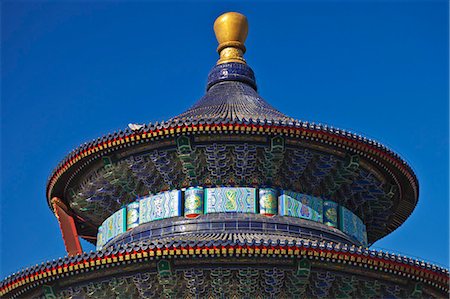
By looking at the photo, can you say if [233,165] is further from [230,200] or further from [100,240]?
[100,240]

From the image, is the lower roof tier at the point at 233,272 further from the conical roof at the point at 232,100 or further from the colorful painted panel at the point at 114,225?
the conical roof at the point at 232,100

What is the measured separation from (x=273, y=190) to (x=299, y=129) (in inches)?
66.0

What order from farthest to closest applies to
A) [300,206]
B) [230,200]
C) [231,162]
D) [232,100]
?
[232,100], [300,206], [231,162], [230,200]

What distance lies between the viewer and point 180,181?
23406 mm

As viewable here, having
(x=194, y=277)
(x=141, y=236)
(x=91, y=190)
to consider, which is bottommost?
(x=194, y=277)

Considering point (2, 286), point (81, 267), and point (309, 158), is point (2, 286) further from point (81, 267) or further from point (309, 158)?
point (309, 158)

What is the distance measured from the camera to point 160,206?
23266 mm

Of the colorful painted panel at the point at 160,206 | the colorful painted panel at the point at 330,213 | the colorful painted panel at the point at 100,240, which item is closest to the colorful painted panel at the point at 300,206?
the colorful painted panel at the point at 330,213

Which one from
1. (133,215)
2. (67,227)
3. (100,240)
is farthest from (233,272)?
(67,227)

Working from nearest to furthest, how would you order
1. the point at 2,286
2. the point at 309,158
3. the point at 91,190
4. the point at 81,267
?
the point at 81,267, the point at 2,286, the point at 309,158, the point at 91,190

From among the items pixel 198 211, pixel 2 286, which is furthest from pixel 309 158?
pixel 2 286

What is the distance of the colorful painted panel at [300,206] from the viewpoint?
22984 mm

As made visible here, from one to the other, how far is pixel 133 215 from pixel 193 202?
5.51 ft

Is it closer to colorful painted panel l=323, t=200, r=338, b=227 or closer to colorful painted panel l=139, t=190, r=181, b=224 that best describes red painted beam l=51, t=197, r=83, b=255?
colorful painted panel l=139, t=190, r=181, b=224
